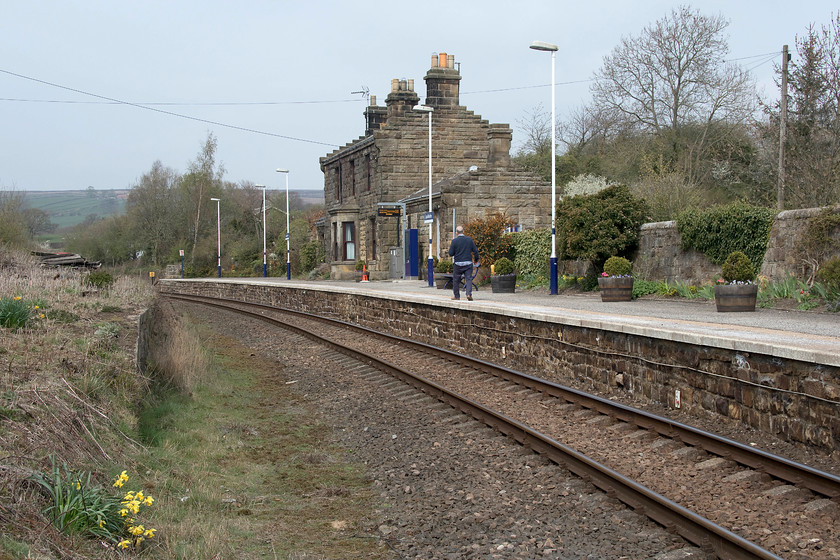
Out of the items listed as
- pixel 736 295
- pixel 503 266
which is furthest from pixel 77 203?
pixel 736 295

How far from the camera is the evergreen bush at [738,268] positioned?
14.7 metres

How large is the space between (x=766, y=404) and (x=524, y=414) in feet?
8.84

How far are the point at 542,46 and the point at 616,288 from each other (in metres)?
6.96

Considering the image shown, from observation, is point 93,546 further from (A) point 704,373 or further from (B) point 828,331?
(B) point 828,331

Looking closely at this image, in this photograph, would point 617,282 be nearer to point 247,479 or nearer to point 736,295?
point 736,295

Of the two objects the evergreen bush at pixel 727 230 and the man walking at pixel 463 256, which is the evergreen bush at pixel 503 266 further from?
the evergreen bush at pixel 727 230

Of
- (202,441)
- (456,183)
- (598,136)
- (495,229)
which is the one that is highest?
(598,136)

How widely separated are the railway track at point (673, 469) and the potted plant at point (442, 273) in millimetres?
14880

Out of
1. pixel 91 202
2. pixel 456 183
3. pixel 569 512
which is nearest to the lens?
pixel 569 512

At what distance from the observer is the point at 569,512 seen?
585 cm

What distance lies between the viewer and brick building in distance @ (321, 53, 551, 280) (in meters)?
30.6

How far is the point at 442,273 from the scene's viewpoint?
90.6 ft

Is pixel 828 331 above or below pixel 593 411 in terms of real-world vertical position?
above

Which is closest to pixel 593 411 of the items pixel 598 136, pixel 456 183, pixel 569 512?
pixel 569 512
